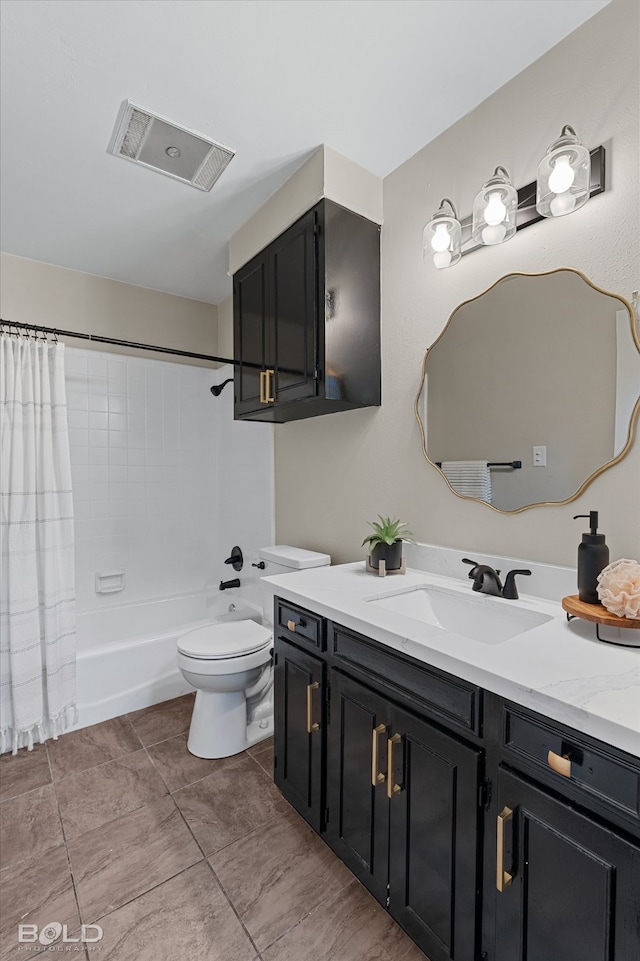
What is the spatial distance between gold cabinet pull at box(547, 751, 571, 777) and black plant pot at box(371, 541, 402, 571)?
0.89 m

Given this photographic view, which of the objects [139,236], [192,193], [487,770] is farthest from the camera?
[139,236]

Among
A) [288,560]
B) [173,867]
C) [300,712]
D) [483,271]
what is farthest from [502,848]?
[483,271]

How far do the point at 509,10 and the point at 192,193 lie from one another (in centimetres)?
133

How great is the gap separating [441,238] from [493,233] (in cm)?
20

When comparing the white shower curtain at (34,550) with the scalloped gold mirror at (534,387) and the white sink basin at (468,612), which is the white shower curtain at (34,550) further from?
the scalloped gold mirror at (534,387)

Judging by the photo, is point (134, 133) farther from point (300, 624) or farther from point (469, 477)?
point (300, 624)

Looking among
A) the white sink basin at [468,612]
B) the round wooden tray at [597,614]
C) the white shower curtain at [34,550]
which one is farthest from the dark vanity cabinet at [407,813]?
the white shower curtain at [34,550]

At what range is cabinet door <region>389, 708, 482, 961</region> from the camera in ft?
3.09

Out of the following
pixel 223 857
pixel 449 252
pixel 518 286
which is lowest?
pixel 223 857

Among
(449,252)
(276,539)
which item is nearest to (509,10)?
(449,252)

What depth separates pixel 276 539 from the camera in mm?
2590

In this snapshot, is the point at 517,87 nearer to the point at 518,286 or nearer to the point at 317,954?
the point at 518,286

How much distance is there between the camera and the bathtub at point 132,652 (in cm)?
236

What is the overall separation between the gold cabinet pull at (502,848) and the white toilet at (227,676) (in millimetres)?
1268
